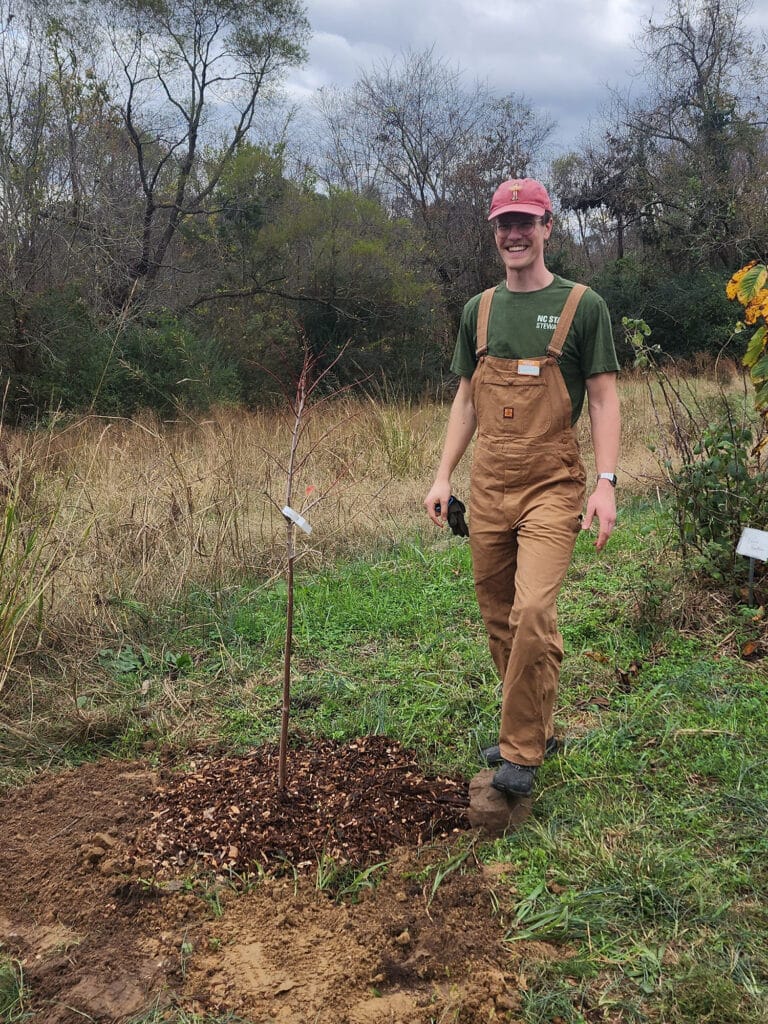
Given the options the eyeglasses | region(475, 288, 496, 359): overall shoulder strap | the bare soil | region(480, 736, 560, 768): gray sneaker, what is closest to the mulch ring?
the bare soil

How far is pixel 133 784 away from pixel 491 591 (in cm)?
155

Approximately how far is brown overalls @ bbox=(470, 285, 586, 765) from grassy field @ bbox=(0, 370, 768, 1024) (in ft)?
1.38

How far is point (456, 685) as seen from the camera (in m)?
3.75

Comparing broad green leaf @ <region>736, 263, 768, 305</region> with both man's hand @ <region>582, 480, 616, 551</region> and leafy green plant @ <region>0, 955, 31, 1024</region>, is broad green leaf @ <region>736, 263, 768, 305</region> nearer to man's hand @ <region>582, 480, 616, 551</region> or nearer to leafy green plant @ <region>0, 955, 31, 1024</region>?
man's hand @ <region>582, 480, 616, 551</region>

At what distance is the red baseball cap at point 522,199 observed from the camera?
270cm

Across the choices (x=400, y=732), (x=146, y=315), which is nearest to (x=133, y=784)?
(x=400, y=732)

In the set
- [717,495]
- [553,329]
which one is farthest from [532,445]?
[717,495]

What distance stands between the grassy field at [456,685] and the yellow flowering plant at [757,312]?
1072mm

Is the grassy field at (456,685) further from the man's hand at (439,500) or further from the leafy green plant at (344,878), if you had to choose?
the man's hand at (439,500)

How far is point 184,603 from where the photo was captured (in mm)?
4684

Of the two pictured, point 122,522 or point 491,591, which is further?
point 122,522

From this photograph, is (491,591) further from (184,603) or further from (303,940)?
(184,603)

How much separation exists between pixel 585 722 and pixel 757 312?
80.3 inches

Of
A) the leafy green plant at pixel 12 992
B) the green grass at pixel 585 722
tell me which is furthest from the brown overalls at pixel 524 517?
the leafy green plant at pixel 12 992
